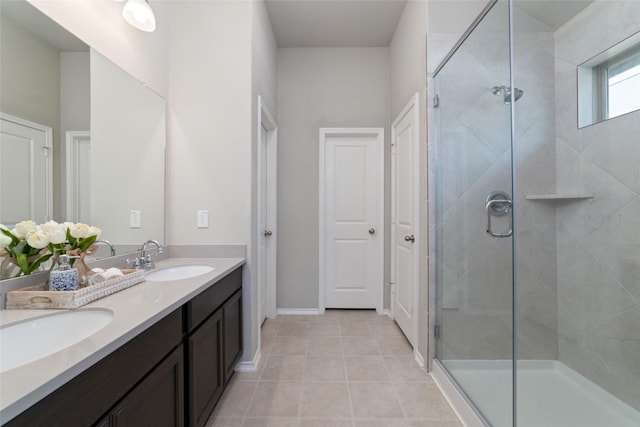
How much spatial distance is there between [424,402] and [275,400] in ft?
2.97

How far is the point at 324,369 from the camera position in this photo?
204 centimetres

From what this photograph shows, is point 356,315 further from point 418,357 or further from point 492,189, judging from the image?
point 492,189


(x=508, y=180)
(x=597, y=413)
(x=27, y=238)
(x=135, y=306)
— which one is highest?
(x=508, y=180)

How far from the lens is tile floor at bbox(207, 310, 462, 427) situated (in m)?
1.56

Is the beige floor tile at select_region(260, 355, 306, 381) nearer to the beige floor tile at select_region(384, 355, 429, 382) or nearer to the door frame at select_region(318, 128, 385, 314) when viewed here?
the beige floor tile at select_region(384, 355, 429, 382)

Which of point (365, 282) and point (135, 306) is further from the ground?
point (135, 306)

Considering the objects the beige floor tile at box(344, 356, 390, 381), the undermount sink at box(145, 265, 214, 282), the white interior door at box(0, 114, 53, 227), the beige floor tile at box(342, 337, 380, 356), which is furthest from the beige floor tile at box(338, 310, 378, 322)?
the white interior door at box(0, 114, 53, 227)

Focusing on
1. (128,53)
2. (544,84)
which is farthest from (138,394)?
(544,84)

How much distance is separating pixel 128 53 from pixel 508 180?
7.33 feet

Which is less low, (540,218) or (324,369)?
(540,218)

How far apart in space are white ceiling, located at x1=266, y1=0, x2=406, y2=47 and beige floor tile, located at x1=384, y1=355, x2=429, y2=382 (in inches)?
118

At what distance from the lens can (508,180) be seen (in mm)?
1466

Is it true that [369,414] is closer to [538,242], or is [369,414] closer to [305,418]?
[305,418]

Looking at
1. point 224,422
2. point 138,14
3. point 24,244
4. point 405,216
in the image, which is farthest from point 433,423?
point 138,14
